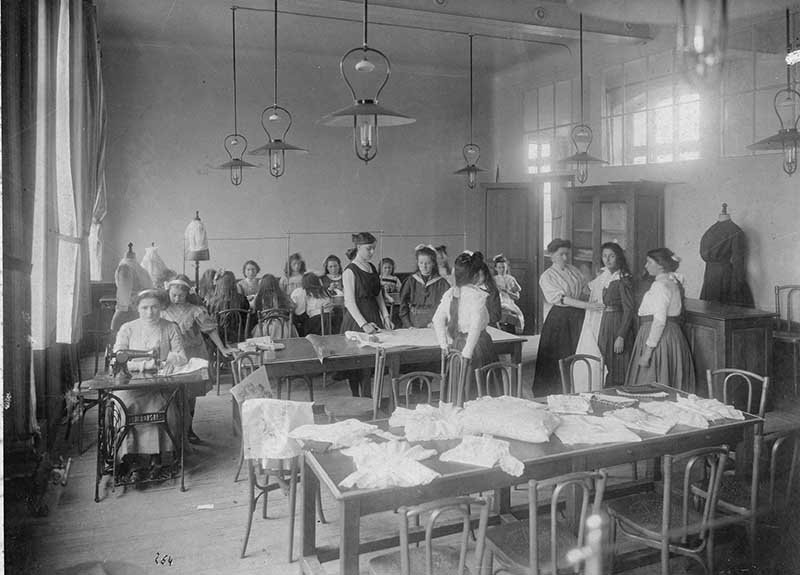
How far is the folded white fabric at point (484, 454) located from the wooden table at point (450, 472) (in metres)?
0.04

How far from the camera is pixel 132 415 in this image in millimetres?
4312

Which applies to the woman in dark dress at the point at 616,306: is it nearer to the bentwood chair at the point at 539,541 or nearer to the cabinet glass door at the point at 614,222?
the cabinet glass door at the point at 614,222

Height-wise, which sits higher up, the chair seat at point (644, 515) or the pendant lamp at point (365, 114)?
the pendant lamp at point (365, 114)

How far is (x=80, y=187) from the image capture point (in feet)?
14.9

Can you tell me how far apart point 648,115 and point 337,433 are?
20.3 ft

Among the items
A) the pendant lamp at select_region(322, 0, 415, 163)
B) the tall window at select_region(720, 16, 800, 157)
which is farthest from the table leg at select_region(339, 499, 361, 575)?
the tall window at select_region(720, 16, 800, 157)

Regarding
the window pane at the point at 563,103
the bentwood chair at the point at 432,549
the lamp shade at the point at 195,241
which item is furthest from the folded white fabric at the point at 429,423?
the window pane at the point at 563,103

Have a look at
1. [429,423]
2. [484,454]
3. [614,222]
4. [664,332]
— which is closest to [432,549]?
[484,454]

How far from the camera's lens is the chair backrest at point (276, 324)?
21.5 feet

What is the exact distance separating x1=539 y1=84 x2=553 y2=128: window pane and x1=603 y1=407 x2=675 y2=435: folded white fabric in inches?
270

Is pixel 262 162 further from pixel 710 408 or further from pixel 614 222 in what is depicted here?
pixel 710 408

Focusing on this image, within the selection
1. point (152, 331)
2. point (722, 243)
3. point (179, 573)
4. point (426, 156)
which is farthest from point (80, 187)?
point (426, 156)

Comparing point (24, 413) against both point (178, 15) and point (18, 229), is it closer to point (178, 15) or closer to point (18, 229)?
point (18, 229)

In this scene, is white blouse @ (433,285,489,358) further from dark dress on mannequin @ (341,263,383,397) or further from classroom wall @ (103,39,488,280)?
classroom wall @ (103,39,488,280)
